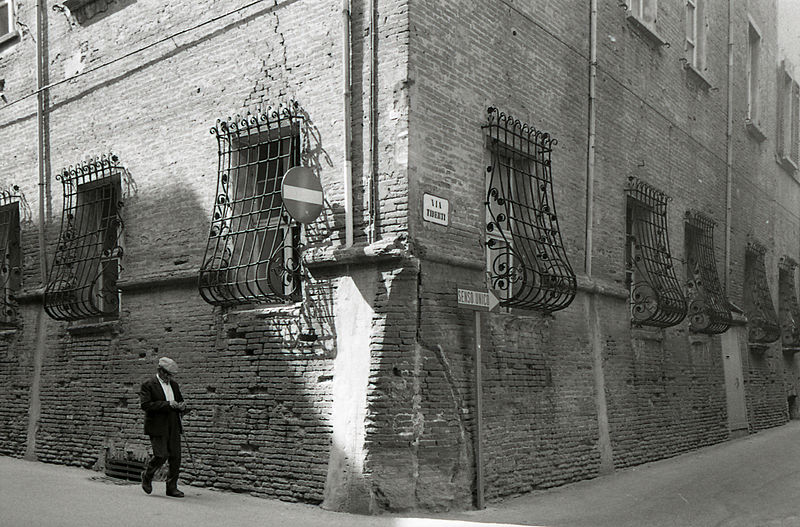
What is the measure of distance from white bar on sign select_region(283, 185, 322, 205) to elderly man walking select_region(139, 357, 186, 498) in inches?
79.0

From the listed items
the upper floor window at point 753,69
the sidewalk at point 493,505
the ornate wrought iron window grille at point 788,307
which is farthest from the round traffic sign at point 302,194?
the ornate wrought iron window grille at point 788,307

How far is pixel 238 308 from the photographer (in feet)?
31.6

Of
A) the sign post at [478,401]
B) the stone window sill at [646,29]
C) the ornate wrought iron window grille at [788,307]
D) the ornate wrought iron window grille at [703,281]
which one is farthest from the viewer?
the ornate wrought iron window grille at [788,307]

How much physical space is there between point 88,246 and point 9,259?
8.22 feet

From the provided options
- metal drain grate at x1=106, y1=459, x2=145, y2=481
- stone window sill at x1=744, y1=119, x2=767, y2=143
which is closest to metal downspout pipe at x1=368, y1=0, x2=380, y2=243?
metal drain grate at x1=106, y1=459, x2=145, y2=481

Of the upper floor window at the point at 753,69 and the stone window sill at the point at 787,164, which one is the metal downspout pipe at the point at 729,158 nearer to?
the upper floor window at the point at 753,69

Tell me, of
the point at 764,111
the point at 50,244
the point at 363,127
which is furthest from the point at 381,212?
the point at 764,111

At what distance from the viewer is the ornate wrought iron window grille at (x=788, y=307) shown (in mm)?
19672

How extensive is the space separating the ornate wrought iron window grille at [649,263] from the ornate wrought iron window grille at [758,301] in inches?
185

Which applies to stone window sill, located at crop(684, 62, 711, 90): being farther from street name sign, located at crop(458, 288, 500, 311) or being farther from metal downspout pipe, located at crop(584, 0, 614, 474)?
street name sign, located at crop(458, 288, 500, 311)

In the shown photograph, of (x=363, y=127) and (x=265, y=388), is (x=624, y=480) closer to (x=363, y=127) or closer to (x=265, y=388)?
→ (x=265, y=388)

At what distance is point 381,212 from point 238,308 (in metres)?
2.17

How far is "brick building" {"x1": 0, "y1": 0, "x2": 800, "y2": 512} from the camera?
332 inches

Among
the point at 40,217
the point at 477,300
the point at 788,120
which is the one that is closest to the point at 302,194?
the point at 477,300
